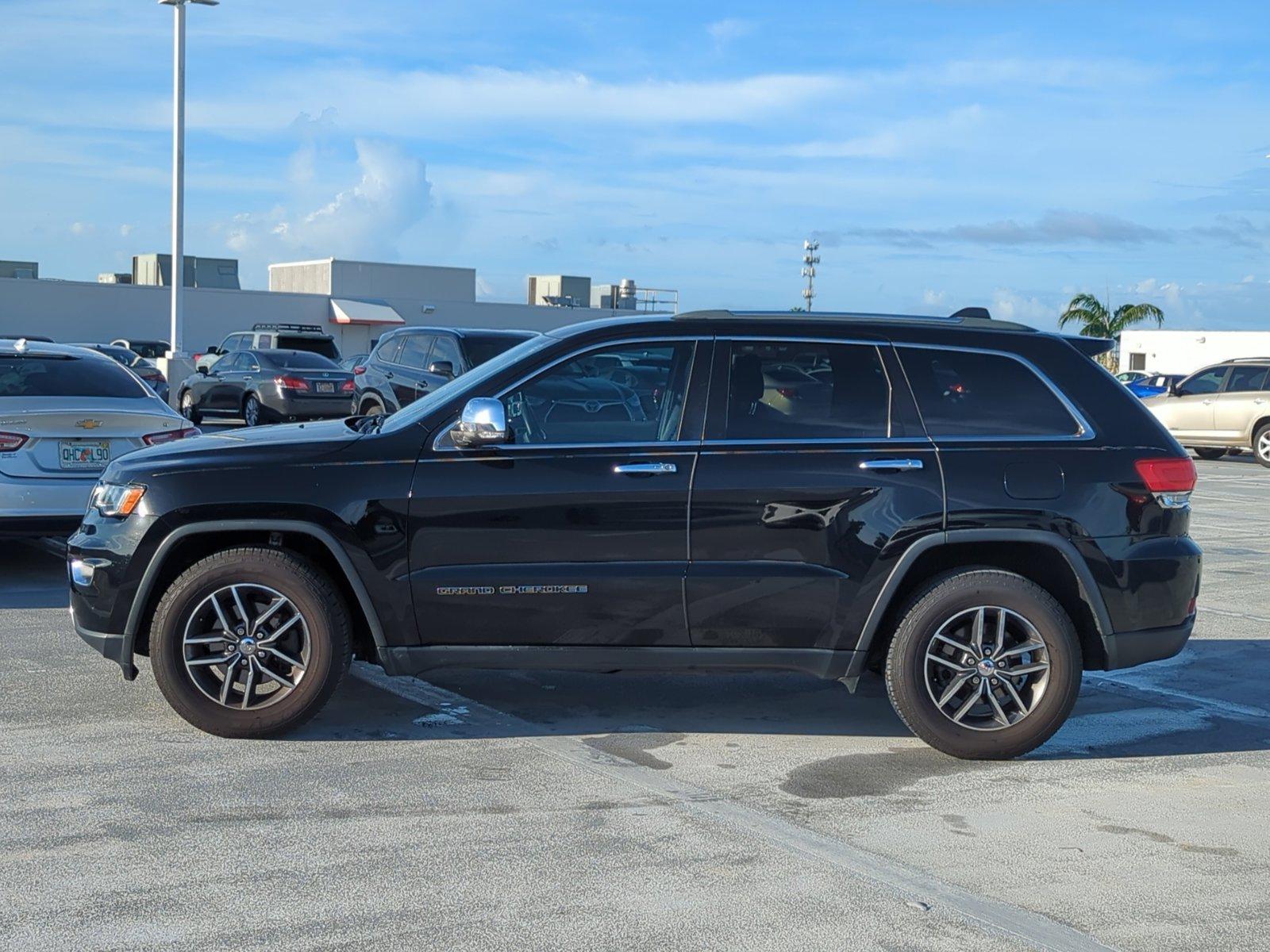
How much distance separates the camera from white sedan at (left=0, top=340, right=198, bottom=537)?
30.3ft

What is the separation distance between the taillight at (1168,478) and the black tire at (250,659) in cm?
344

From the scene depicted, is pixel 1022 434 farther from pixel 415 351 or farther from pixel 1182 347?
pixel 1182 347

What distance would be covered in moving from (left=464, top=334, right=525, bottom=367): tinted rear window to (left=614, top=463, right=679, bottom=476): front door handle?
11355 millimetres

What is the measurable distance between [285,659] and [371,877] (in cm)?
174

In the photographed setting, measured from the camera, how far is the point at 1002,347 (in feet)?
20.5

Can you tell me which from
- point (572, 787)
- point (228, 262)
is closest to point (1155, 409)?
point (572, 787)

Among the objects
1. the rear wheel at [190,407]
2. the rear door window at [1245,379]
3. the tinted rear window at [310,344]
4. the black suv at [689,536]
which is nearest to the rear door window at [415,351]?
the tinted rear window at [310,344]

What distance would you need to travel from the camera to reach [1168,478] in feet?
20.1

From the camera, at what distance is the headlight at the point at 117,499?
6.06 meters

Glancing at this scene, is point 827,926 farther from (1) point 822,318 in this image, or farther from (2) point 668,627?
(1) point 822,318

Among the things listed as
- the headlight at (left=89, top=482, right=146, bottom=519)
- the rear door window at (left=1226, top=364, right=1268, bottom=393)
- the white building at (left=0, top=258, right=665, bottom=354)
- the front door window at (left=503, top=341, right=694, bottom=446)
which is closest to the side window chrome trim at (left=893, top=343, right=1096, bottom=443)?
the front door window at (left=503, top=341, right=694, bottom=446)

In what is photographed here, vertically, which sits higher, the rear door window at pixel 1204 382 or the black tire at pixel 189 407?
the rear door window at pixel 1204 382

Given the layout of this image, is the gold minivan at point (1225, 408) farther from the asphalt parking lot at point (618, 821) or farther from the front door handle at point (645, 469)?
the front door handle at point (645, 469)

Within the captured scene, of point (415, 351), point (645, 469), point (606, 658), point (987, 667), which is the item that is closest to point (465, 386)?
point (645, 469)
